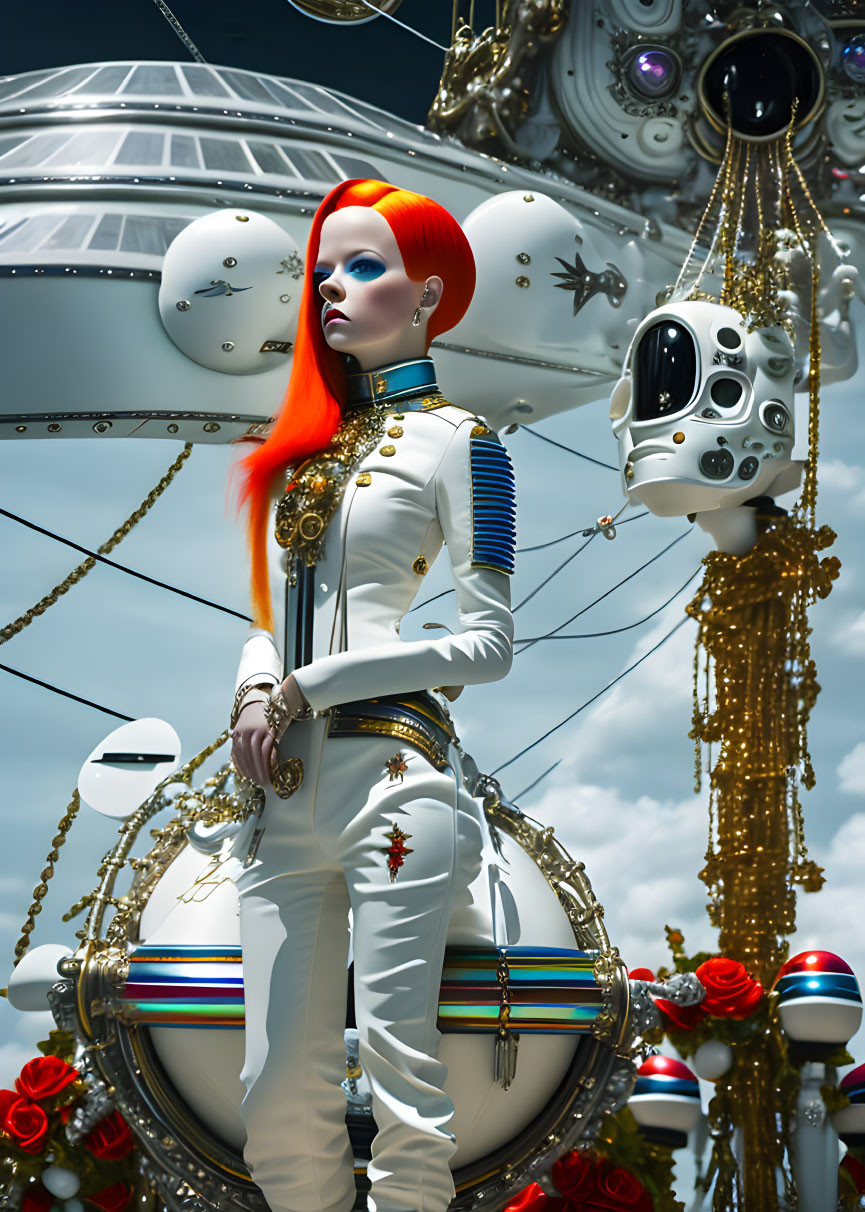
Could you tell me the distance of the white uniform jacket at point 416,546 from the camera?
7.02 ft

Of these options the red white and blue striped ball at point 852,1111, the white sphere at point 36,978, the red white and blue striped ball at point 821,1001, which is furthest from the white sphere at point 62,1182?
the red white and blue striped ball at point 852,1111

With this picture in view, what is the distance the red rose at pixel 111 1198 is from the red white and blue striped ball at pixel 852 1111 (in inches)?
53.3

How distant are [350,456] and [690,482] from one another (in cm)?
94

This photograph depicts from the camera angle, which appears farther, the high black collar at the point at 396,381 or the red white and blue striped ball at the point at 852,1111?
the red white and blue striped ball at the point at 852,1111

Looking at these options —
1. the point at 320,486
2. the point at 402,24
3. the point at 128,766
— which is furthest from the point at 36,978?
the point at 402,24

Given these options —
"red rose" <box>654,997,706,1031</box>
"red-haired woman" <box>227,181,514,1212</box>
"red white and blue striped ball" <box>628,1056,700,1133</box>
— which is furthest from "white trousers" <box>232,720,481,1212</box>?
"red rose" <box>654,997,706,1031</box>

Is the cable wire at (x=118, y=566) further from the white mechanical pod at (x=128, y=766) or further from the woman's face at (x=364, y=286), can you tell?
the woman's face at (x=364, y=286)

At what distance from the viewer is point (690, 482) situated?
2.96 m

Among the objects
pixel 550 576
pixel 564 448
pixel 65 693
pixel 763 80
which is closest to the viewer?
pixel 65 693

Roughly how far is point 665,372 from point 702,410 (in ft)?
0.36

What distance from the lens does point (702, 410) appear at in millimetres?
2963

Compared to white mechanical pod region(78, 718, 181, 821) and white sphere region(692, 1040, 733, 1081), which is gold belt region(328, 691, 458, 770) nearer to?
white mechanical pod region(78, 718, 181, 821)

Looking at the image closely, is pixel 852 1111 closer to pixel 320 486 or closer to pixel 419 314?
pixel 320 486

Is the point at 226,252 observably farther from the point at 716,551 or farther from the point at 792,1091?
the point at 792,1091
